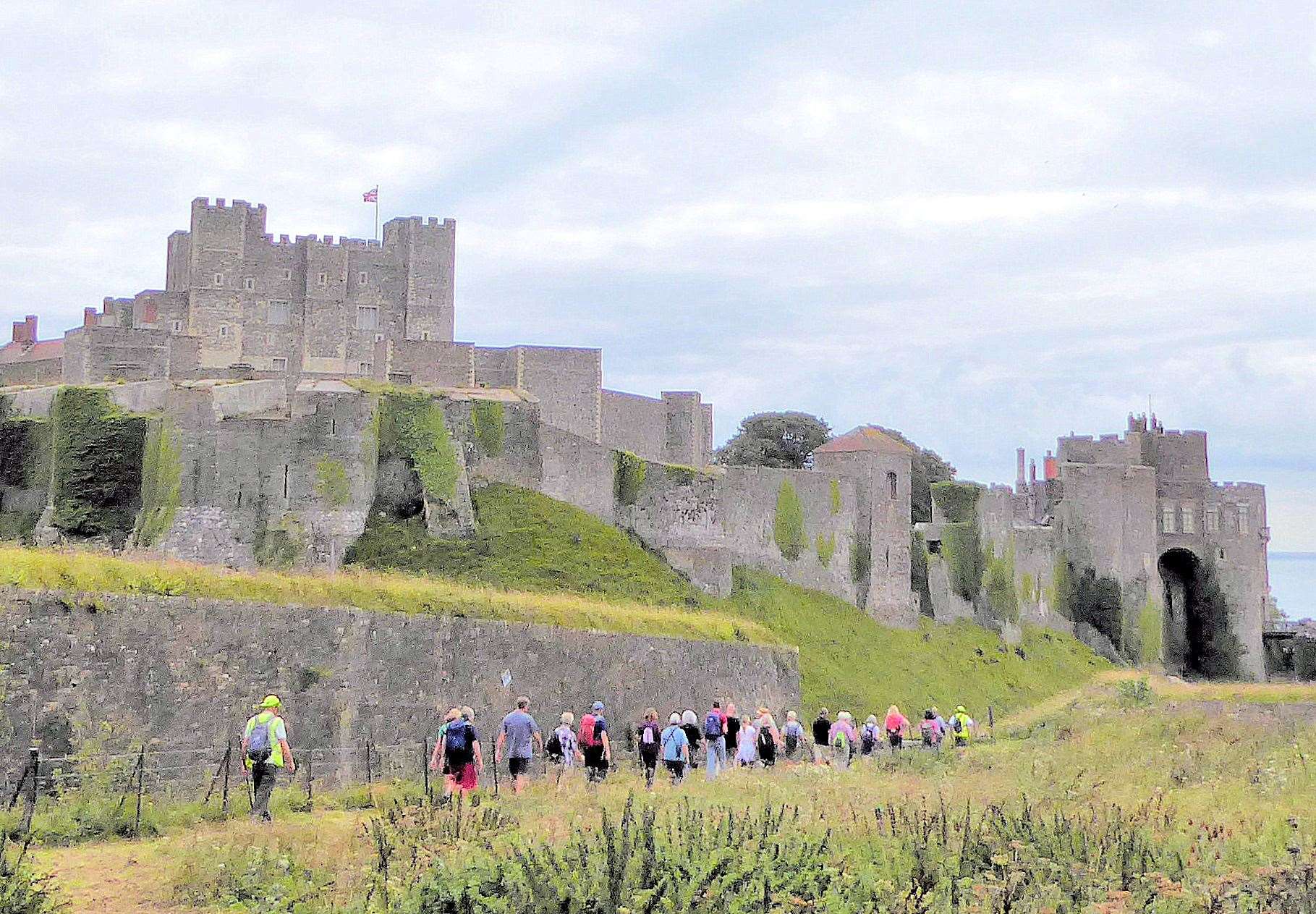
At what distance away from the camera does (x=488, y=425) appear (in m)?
37.6

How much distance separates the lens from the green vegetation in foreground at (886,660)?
144 feet

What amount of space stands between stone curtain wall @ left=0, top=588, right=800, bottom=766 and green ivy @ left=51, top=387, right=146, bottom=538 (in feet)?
35.0

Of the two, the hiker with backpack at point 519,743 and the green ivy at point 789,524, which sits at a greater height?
the green ivy at point 789,524

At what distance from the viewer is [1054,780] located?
1917 cm

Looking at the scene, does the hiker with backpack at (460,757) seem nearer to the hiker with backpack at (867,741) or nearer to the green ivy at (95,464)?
the hiker with backpack at (867,741)

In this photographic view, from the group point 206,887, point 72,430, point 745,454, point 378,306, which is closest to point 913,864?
point 206,887

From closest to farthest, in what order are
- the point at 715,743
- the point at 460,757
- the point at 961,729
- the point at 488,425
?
the point at 460,757, the point at 715,743, the point at 961,729, the point at 488,425

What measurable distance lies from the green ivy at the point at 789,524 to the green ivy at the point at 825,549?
0.58 meters

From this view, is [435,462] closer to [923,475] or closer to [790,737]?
[790,737]

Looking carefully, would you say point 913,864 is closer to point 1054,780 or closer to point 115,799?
point 1054,780

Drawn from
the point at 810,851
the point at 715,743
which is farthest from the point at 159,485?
the point at 810,851

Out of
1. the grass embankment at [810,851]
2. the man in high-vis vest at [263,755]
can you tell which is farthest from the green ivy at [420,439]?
the man in high-vis vest at [263,755]

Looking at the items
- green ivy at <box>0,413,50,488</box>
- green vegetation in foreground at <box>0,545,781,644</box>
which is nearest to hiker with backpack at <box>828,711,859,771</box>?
green vegetation in foreground at <box>0,545,781,644</box>

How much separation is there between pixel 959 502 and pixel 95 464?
32.8m
